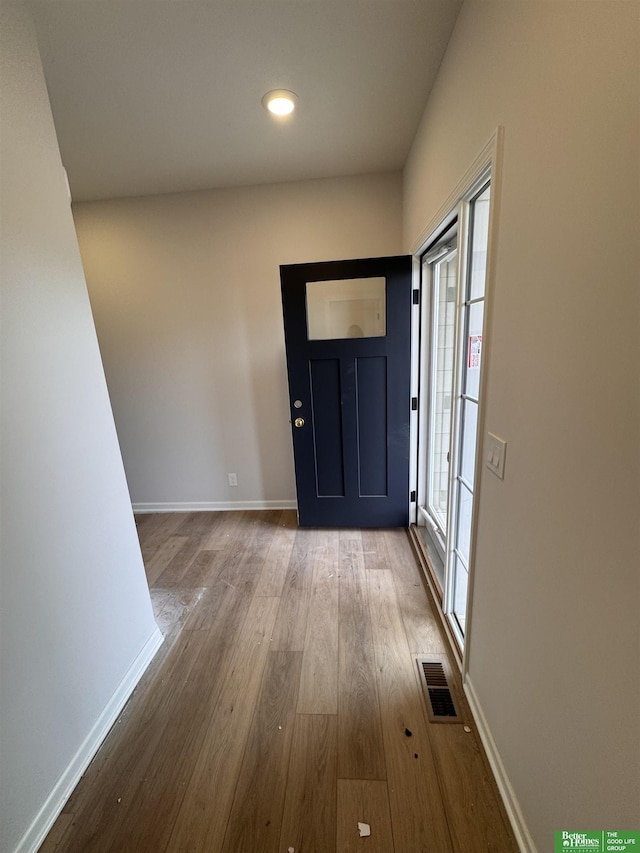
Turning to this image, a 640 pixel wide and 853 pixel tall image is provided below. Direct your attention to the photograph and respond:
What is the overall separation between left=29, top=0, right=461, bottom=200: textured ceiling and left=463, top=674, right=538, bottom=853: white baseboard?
2.66m

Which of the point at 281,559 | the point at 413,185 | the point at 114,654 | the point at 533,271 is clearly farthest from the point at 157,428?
the point at 533,271

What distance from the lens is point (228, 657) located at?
5.12 feet

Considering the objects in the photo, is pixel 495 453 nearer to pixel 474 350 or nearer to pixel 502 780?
pixel 474 350

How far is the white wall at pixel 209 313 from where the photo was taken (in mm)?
2465

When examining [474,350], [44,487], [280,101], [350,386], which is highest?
[280,101]

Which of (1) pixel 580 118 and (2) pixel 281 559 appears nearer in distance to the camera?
(1) pixel 580 118

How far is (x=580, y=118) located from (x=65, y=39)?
1.88 meters

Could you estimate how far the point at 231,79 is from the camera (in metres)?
1.46

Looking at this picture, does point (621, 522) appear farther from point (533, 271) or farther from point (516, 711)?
point (516, 711)

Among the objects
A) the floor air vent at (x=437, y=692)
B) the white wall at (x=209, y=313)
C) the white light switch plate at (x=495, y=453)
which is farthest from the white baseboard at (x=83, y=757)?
the white light switch plate at (x=495, y=453)

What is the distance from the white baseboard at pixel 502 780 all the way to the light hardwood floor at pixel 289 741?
0.03 m

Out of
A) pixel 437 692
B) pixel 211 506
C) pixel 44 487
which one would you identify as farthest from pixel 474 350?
pixel 211 506

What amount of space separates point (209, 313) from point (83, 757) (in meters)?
2.64

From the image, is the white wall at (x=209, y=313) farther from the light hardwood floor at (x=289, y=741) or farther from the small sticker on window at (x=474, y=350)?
the small sticker on window at (x=474, y=350)
